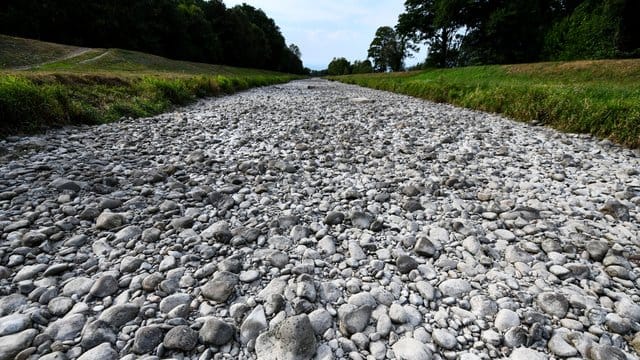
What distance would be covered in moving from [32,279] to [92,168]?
2.32m

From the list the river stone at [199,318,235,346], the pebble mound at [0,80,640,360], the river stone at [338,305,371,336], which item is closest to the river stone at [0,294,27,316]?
the pebble mound at [0,80,640,360]

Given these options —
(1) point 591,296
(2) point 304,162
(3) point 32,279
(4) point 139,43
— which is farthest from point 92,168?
(4) point 139,43

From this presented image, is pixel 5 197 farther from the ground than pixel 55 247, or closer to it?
farther from the ground

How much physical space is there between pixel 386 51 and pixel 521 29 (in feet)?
127

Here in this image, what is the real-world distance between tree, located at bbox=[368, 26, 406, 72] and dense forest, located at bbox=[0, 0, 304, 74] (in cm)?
2639

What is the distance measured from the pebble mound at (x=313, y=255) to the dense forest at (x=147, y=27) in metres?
43.1

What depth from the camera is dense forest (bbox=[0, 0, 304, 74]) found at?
33603 millimetres

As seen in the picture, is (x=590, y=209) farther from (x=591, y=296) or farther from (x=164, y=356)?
(x=164, y=356)

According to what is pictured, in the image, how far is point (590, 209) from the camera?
322 cm

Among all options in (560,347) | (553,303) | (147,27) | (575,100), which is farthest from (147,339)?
(147,27)

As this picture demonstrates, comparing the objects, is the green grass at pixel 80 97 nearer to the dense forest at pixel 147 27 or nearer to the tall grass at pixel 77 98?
the tall grass at pixel 77 98

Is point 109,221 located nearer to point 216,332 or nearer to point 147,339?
point 147,339

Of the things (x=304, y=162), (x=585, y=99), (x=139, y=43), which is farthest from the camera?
(x=139, y=43)

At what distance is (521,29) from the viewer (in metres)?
32.0
